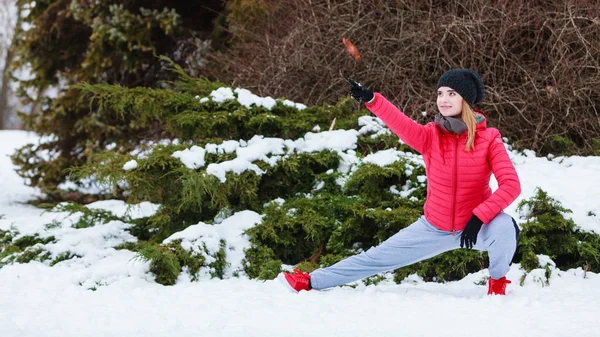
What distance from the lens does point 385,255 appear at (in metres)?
3.25

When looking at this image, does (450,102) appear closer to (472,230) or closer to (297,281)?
(472,230)

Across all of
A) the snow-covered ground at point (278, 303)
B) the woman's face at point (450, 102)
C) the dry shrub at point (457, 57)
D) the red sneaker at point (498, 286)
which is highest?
the dry shrub at point (457, 57)

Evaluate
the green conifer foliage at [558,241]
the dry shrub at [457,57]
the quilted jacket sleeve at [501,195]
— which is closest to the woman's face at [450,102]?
the quilted jacket sleeve at [501,195]

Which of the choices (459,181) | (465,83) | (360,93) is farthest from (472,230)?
(360,93)

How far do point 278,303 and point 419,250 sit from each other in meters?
0.84

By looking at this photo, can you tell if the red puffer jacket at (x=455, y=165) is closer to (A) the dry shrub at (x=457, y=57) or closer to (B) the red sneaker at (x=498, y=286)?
(B) the red sneaker at (x=498, y=286)

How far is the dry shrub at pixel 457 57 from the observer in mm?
5180

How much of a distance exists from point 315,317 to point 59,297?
156 cm

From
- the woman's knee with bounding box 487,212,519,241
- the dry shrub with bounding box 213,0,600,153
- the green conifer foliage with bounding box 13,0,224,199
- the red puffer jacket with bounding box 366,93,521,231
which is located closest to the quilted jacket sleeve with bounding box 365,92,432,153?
the red puffer jacket with bounding box 366,93,521,231

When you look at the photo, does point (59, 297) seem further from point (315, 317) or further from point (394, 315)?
point (394, 315)

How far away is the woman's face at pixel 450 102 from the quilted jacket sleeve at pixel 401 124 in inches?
5.7

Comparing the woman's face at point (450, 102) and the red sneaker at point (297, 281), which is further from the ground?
the woman's face at point (450, 102)

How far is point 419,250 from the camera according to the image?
320cm

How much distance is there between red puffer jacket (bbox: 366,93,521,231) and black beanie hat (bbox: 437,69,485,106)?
0.52ft
